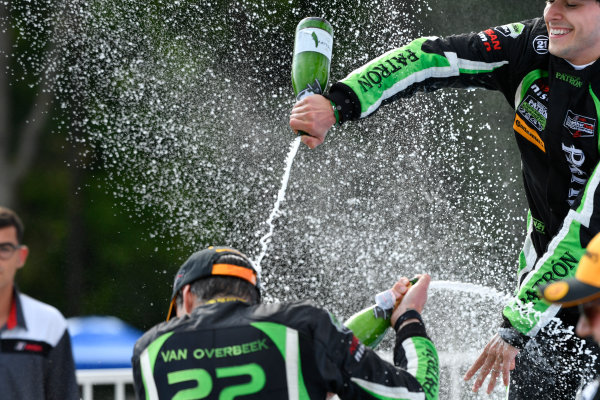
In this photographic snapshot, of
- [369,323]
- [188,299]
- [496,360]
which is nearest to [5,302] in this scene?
[188,299]

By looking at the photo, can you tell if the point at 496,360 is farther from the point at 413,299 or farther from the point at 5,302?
the point at 5,302

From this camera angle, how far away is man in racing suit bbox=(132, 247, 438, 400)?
219 cm

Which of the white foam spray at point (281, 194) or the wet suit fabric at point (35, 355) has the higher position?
the white foam spray at point (281, 194)

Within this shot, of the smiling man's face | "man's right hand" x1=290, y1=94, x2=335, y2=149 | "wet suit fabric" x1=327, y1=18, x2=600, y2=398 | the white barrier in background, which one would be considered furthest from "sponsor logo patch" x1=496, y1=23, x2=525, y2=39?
the white barrier in background

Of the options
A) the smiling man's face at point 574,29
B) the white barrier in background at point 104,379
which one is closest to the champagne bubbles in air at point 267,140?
the white barrier in background at point 104,379

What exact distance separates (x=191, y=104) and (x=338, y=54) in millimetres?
1525

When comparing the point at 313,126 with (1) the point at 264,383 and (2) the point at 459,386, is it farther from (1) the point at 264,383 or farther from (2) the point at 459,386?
(2) the point at 459,386

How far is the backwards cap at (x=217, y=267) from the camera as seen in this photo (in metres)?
2.34

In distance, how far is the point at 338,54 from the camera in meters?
8.41

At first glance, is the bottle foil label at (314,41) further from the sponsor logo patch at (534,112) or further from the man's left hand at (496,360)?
the man's left hand at (496,360)

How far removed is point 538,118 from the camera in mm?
3225

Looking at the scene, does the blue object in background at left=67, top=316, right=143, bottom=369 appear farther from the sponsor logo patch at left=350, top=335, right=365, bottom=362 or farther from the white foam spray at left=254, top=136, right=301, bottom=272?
the sponsor logo patch at left=350, top=335, right=365, bottom=362

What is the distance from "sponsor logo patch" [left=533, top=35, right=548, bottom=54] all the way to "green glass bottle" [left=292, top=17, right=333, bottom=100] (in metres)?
0.78

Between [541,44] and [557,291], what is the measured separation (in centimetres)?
153
